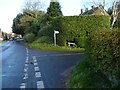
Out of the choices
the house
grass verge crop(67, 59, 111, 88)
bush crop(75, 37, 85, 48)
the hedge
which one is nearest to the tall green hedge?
bush crop(75, 37, 85, 48)

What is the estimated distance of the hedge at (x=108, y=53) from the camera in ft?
23.7

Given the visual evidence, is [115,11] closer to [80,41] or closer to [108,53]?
[80,41]

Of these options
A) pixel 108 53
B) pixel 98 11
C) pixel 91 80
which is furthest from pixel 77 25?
pixel 108 53

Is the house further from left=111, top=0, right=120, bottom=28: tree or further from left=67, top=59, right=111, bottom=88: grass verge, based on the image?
left=67, top=59, right=111, bottom=88: grass verge

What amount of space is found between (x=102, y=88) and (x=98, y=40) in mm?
1284

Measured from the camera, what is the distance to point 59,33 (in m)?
36.6

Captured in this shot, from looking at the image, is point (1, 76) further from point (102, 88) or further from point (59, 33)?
point (59, 33)

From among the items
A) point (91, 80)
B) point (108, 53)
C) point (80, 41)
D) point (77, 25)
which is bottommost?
point (80, 41)

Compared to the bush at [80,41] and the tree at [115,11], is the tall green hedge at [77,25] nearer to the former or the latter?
the bush at [80,41]

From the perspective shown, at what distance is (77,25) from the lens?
35.7 meters

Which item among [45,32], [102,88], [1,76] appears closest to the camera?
[102,88]

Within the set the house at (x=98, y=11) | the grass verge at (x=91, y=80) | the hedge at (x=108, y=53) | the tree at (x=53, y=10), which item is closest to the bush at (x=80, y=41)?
the tree at (x=53, y=10)

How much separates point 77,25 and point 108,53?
28.3m

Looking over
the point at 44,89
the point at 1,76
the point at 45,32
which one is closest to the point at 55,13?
the point at 45,32
